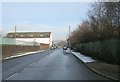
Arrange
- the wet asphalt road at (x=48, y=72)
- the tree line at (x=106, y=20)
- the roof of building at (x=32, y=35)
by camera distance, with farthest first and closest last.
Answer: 1. the roof of building at (x=32, y=35)
2. the tree line at (x=106, y=20)
3. the wet asphalt road at (x=48, y=72)

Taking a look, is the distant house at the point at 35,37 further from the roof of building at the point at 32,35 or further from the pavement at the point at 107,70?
the pavement at the point at 107,70

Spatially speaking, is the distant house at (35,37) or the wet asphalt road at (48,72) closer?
the wet asphalt road at (48,72)

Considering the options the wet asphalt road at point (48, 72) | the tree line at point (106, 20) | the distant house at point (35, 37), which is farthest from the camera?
the distant house at point (35, 37)

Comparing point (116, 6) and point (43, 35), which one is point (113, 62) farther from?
point (43, 35)

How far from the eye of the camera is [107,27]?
33.2 meters

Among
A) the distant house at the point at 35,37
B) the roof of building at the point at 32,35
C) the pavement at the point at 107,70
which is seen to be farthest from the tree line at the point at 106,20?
the roof of building at the point at 32,35

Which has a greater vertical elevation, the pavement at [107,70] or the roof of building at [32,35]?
the roof of building at [32,35]

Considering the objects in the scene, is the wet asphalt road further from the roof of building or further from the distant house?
the roof of building

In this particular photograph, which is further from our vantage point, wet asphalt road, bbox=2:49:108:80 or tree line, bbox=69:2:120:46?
tree line, bbox=69:2:120:46

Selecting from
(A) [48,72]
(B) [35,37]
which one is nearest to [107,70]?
(A) [48,72]

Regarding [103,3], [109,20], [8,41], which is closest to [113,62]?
[109,20]

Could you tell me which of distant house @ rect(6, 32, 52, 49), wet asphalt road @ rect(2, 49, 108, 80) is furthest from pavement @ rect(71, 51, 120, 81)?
distant house @ rect(6, 32, 52, 49)

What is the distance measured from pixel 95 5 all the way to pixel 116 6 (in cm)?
1151

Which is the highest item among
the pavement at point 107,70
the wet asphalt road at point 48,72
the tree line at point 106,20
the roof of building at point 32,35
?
the roof of building at point 32,35
